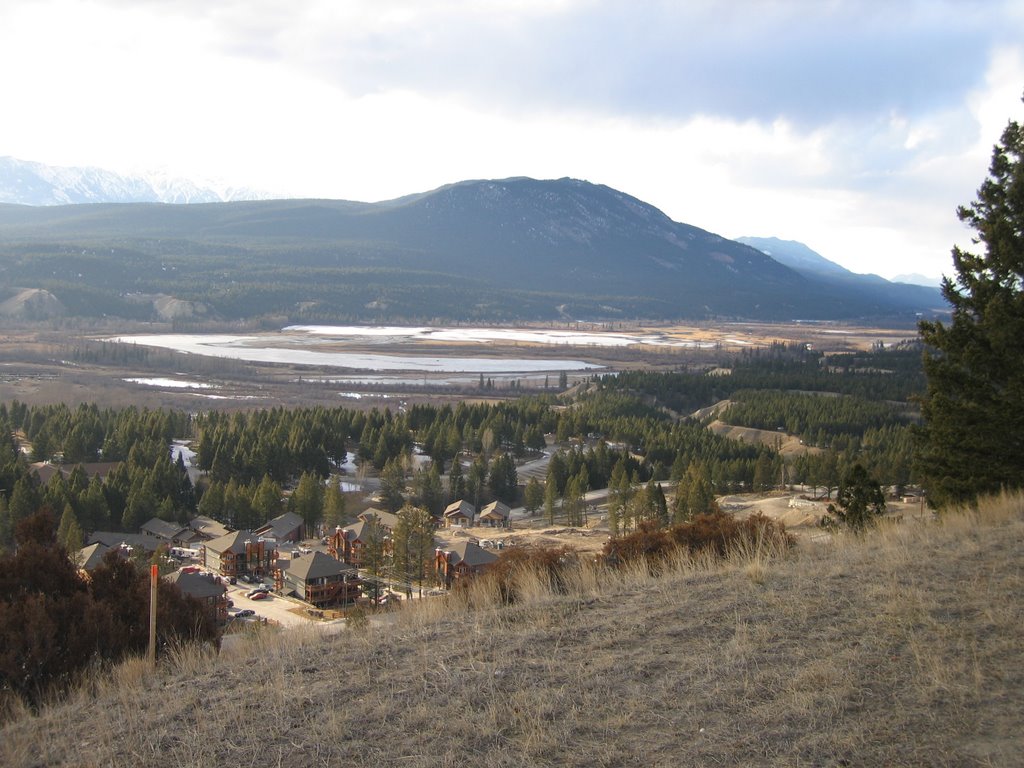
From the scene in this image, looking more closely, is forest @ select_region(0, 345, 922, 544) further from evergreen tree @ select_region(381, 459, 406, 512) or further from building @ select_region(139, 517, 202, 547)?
building @ select_region(139, 517, 202, 547)

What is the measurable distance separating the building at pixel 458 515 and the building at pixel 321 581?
14164 millimetres

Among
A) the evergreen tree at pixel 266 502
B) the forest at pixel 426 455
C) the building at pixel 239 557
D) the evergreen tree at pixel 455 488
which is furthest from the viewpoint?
the evergreen tree at pixel 455 488

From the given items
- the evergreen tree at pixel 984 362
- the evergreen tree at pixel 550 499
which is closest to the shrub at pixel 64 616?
the evergreen tree at pixel 984 362

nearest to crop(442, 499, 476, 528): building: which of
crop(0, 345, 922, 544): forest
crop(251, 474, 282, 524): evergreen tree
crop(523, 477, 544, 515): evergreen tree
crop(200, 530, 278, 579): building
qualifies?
crop(0, 345, 922, 544): forest

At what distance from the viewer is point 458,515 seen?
4525 centimetres

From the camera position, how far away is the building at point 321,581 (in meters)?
29.3

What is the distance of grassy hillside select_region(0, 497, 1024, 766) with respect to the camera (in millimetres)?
5410

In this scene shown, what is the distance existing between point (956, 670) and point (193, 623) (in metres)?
8.36

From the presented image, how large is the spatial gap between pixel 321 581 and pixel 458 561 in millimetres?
4655

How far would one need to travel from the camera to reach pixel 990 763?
4848 mm

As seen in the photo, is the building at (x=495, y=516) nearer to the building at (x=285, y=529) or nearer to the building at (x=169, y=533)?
the building at (x=285, y=529)

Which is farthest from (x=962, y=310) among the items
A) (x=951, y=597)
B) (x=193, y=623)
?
(x=193, y=623)

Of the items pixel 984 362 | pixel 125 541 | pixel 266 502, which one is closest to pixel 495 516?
pixel 266 502

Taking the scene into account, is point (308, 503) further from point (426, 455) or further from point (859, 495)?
point (859, 495)
